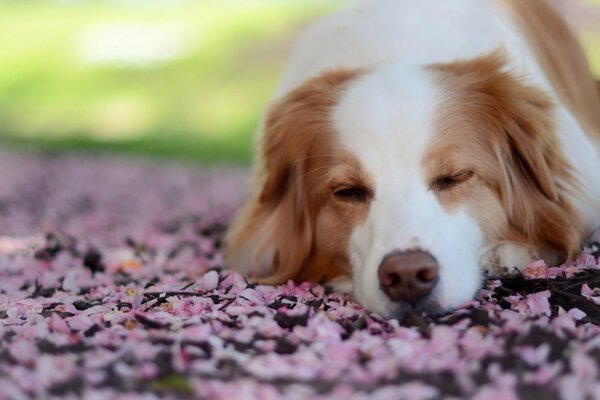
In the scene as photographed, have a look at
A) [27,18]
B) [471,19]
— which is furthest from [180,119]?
[471,19]

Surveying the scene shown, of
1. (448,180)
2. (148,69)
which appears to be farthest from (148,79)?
(448,180)

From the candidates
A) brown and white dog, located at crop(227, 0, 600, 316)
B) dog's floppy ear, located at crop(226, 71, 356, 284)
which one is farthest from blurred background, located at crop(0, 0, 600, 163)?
dog's floppy ear, located at crop(226, 71, 356, 284)

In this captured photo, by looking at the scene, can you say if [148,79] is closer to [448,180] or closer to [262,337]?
[448,180]

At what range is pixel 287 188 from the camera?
403 cm

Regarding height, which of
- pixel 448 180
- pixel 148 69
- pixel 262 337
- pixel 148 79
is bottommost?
pixel 262 337

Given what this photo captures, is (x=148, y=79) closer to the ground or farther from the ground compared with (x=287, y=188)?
farther from the ground

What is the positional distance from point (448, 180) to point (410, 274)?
1.85ft

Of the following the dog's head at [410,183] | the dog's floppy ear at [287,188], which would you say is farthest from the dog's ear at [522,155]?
the dog's floppy ear at [287,188]

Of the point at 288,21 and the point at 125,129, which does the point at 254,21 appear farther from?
the point at 125,129

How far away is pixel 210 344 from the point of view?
2730 millimetres

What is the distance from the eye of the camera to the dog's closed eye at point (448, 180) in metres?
3.40

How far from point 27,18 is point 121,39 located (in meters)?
1.84

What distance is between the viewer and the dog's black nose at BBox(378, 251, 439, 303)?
301 cm

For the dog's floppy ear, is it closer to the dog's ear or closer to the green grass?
the dog's ear
